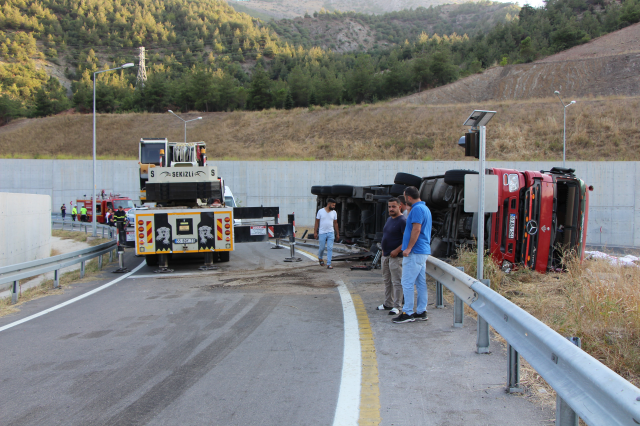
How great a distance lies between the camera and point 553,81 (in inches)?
2682

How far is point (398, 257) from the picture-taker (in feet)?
25.9

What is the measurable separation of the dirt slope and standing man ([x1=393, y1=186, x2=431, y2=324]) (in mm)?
62794

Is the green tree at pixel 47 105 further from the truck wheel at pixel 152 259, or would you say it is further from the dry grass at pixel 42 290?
the truck wheel at pixel 152 259

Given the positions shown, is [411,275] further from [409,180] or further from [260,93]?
[260,93]

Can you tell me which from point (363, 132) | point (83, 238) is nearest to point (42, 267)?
point (83, 238)

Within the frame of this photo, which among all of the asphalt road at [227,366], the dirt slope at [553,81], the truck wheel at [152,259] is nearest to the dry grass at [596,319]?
the asphalt road at [227,366]

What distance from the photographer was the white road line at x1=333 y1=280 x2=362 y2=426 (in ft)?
13.6

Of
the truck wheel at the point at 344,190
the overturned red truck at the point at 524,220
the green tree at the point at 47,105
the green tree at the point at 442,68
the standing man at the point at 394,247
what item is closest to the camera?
the standing man at the point at 394,247

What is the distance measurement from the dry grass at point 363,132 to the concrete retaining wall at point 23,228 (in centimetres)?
3092

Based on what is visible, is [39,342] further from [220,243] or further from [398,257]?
[220,243]

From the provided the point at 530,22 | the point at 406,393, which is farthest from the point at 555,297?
the point at 530,22

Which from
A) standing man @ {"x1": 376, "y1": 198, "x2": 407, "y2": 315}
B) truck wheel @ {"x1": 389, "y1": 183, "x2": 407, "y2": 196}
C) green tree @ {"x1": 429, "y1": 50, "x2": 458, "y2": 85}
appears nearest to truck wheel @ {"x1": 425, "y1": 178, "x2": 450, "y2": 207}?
truck wheel @ {"x1": 389, "y1": 183, "x2": 407, "y2": 196}

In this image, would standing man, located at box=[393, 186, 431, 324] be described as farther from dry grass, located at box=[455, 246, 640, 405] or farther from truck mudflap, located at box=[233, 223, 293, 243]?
truck mudflap, located at box=[233, 223, 293, 243]

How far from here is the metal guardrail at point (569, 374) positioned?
2633mm
